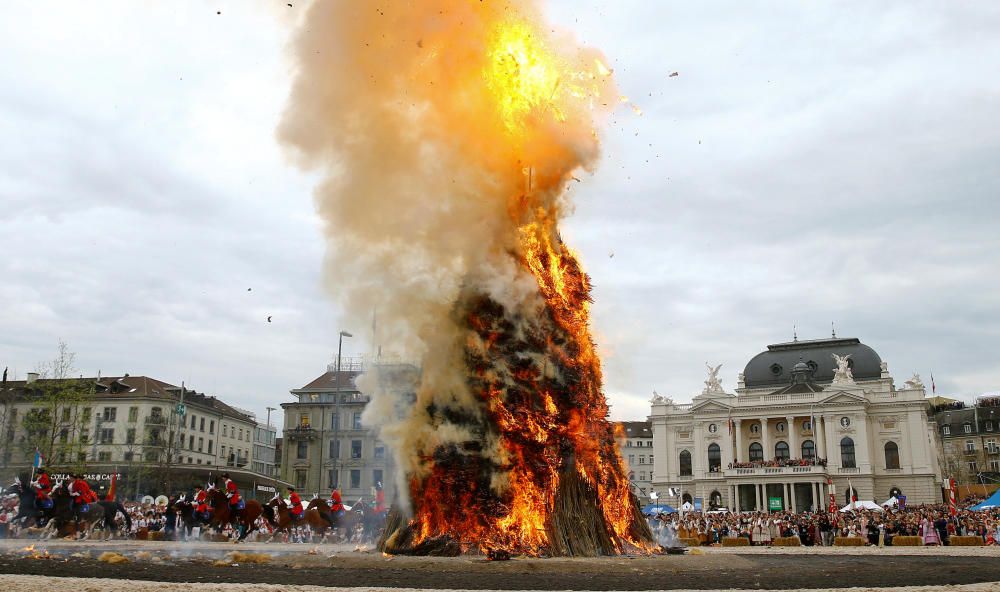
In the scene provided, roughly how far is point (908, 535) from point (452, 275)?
104 ft

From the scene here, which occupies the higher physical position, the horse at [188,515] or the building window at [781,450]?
the building window at [781,450]

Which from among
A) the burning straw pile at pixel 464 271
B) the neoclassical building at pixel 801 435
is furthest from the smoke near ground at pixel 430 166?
the neoclassical building at pixel 801 435

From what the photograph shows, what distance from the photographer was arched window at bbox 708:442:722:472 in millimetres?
115438

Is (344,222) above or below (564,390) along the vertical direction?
above

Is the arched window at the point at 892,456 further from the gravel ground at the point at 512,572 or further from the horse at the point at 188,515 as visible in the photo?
the horse at the point at 188,515

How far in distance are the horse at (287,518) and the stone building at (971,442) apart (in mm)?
111448

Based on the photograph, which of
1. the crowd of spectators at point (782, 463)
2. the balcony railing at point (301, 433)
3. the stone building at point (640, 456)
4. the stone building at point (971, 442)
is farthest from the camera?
the stone building at point (640, 456)

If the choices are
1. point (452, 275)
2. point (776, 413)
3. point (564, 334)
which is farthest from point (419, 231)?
point (776, 413)

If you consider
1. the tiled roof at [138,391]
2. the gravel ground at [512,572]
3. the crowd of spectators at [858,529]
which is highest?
the tiled roof at [138,391]

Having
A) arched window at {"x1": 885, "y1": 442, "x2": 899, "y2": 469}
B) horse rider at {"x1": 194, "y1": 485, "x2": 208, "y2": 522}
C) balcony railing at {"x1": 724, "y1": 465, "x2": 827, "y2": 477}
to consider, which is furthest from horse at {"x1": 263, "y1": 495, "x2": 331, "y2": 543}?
arched window at {"x1": 885, "y1": 442, "x2": 899, "y2": 469}

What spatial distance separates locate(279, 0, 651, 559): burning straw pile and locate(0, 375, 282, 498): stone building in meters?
46.4

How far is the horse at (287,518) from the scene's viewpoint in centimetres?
3588

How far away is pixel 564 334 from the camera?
23.6m

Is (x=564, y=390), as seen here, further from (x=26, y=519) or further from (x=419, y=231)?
(x=26, y=519)
